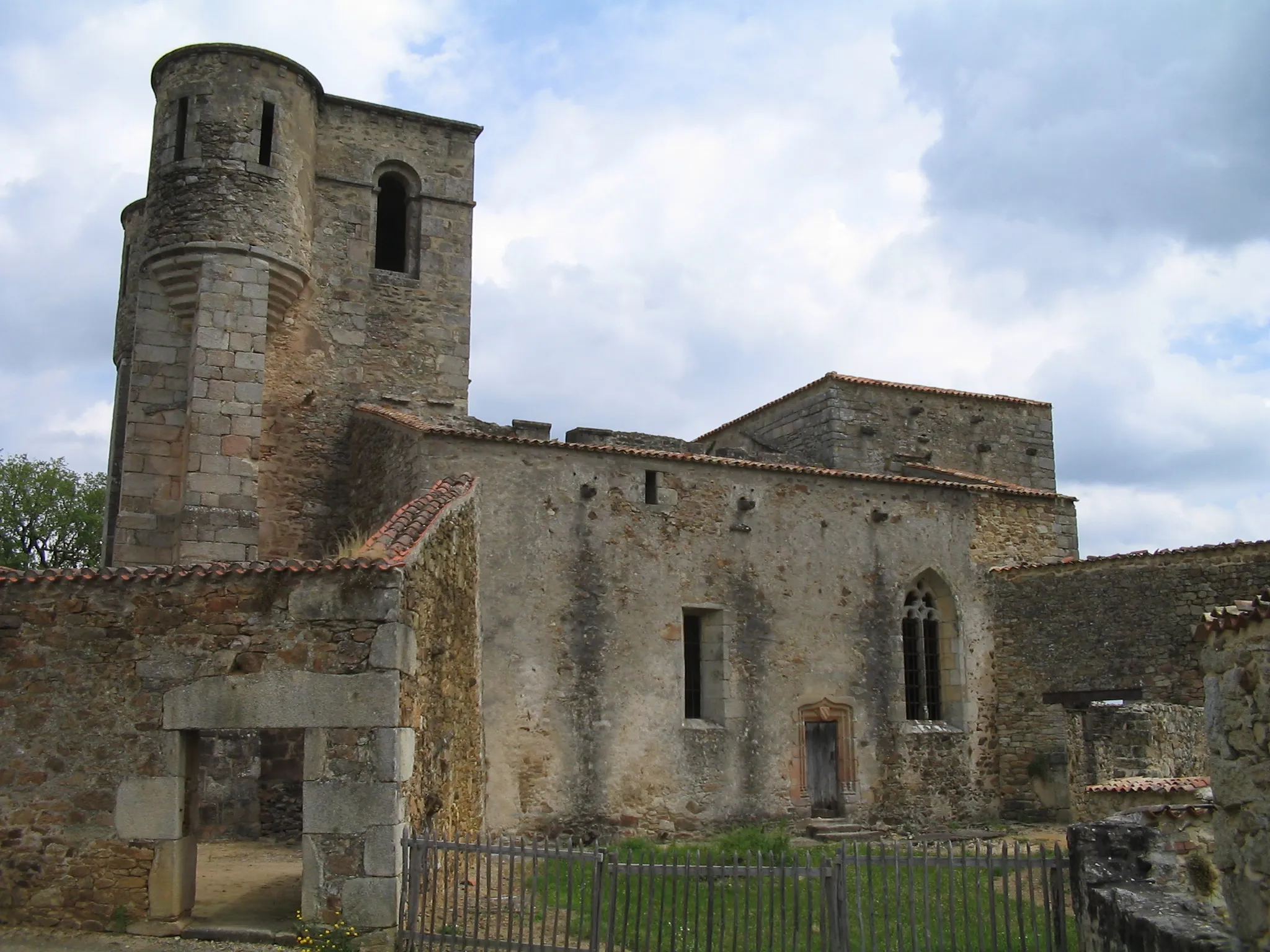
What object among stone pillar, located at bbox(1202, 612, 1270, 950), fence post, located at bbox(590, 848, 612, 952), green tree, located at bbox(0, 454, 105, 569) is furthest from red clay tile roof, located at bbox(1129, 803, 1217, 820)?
green tree, located at bbox(0, 454, 105, 569)

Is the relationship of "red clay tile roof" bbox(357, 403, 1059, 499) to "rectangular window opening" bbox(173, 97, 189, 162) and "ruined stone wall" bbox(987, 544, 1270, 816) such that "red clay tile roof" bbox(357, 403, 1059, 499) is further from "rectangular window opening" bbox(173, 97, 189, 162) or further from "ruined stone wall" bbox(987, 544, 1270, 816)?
"rectangular window opening" bbox(173, 97, 189, 162)

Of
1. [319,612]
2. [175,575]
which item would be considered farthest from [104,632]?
[319,612]

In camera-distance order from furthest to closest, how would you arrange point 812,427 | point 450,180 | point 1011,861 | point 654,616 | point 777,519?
point 812,427, point 450,180, point 777,519, point 654,616, point 1011,861

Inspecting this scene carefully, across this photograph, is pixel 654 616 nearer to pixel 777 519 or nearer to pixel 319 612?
pixel 777 519

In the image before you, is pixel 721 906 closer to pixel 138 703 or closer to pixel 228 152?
pixel 138 703

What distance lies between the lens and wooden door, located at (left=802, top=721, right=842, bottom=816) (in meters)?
18.5

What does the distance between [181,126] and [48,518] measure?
22.6 meters

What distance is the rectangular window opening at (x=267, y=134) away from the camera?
1867 centimetres

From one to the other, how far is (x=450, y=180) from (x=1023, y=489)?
1192cm

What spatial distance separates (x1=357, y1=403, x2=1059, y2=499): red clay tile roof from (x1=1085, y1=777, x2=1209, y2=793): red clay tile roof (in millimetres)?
7144

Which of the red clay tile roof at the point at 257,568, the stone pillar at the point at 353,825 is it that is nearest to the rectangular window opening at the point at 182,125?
the red clay tile roof at the point at 257,568

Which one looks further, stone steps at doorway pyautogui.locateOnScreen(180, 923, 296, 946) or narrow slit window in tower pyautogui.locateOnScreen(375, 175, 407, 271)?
narrow slit window in tower pyautogui.locateOnScreen(375, 175, 407, 271)

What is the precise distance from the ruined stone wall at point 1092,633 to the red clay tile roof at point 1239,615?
11931 millimetres

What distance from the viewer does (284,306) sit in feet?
62.5
